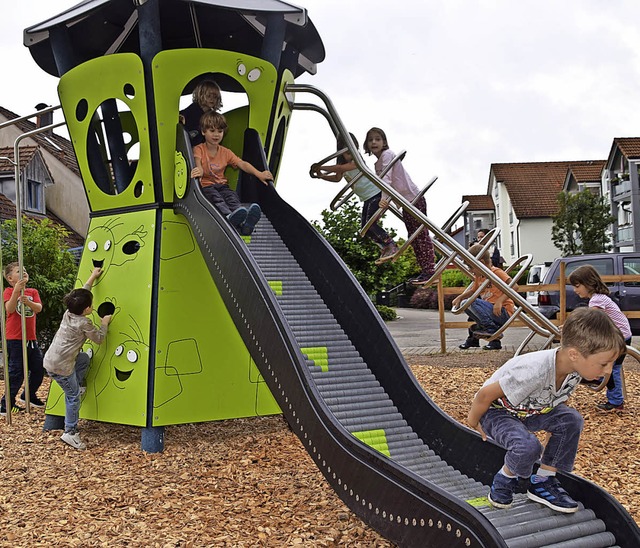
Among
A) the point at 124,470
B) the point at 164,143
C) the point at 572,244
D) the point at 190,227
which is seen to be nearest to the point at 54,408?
the point at 124,470

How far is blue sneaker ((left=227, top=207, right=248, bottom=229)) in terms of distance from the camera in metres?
5.67

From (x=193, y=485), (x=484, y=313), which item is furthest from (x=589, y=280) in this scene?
(x=193, y=485)

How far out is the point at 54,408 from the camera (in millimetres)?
6883

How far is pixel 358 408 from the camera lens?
4.80m

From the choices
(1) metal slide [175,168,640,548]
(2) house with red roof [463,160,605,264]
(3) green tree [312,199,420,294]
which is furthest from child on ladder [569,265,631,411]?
(2) house with red roof [463,160,605,264]

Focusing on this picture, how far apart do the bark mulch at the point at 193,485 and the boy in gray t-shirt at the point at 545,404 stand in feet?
3.13

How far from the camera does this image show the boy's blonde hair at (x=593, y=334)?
125 inches

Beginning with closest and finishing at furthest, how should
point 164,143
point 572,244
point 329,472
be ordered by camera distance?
point 329,472
point 164,143
point 572,244

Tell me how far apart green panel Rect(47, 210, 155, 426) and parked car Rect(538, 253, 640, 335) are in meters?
9.58

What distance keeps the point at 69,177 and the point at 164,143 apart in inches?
737

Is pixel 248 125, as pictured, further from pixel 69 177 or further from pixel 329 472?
pixel 69 177

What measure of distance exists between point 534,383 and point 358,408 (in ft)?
5.45

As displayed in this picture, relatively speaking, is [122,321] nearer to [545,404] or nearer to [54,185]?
[545,404]

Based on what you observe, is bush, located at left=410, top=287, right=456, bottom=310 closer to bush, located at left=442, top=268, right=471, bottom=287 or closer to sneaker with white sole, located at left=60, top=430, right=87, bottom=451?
bush, located at left=442, top=268, right=471, bottom=287
